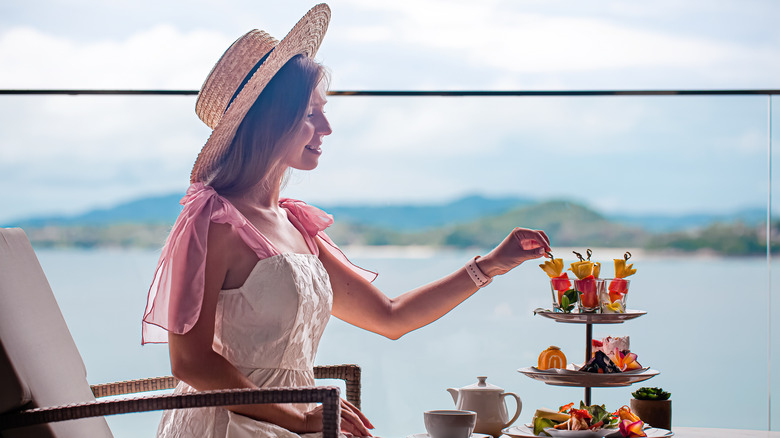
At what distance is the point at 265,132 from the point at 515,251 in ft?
2.02

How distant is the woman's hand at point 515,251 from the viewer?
1.57 metres

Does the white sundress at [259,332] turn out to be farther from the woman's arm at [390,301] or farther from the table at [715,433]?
the table at [715,433]

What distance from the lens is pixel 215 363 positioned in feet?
4.33

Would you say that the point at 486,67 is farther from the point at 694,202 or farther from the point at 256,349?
the point at 256,349

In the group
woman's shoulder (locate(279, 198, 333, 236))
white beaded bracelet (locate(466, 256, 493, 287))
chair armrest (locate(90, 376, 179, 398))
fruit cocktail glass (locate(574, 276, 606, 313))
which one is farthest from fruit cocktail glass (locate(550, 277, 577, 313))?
chair armrest (locate(90, 376, 179, 398))

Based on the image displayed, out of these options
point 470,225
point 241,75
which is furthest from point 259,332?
point 470,225

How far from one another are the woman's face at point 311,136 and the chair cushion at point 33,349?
58 cm

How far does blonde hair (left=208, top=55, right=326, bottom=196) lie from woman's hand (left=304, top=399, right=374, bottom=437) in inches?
19.9

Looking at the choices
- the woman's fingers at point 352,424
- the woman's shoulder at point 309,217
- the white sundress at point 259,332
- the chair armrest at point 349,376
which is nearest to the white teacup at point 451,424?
the woman's fingers at point 352,424

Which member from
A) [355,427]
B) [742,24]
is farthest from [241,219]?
[742,24]

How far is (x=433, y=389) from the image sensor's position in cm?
253

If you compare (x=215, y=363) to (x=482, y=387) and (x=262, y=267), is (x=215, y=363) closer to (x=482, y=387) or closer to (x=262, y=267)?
(x=262, y=267)

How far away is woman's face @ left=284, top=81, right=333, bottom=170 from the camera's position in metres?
1.57

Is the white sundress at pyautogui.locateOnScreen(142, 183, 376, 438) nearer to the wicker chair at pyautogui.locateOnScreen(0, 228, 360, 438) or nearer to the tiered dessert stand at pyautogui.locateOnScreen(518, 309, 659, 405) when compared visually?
the wicker chair at pyautogui.locateOnScreen(0, 228, 360, 438)
